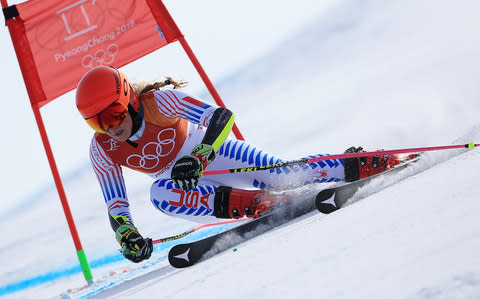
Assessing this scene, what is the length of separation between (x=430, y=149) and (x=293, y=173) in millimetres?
797

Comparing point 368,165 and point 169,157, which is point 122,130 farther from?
point 368,165

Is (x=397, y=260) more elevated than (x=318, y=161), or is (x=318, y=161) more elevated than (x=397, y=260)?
(x=318, y=161)

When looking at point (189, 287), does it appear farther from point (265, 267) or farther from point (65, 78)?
point (65, 78)

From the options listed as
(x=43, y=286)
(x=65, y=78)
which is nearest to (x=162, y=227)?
(x=43, y=286)

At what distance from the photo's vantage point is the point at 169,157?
9.31 ft

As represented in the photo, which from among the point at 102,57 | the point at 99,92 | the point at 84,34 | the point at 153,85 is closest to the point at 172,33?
the point at 102,57

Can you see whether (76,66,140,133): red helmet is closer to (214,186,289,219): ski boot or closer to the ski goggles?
the ski goggles

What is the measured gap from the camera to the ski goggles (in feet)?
7.60

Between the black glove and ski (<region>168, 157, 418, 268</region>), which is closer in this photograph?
the black glove

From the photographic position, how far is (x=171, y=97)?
260 cm

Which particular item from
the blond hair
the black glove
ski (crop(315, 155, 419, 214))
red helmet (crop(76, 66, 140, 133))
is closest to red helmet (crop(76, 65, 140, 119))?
red helmet (crop(76, 66, 140, 133))

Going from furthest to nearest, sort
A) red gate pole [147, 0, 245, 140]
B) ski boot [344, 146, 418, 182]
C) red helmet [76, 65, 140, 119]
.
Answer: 1. red gate pole [147, 0, 245, 140]
2. ski boot [344, 146, 418, 182]
3. red helmet [76, 65, 140, 119]

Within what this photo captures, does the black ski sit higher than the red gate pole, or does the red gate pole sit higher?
the red gate pole

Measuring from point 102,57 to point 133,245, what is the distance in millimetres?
2104
